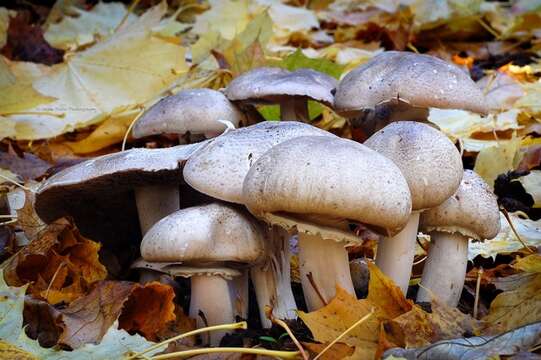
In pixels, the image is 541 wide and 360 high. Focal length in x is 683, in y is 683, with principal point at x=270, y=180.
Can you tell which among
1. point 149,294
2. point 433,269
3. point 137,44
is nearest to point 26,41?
point 137,44

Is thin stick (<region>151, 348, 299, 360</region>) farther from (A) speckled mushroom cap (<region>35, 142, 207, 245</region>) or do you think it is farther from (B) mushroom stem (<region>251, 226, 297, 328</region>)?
(A) speckled mushroom cap (<region>35, 142, 207, 245</region>)

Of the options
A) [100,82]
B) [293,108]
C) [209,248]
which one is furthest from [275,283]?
[100,82]

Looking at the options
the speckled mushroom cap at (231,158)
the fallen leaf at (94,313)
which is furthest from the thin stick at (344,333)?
the fallen leaf at (94,313)

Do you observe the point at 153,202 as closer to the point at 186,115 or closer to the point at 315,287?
the point at 186,115

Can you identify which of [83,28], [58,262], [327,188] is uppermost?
[327,188]

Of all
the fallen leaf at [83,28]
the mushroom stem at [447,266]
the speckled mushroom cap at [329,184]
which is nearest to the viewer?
the speckled mushroom cap at [329,184]

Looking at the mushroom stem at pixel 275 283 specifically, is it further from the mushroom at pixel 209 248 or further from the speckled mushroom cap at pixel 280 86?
the speckled mushroom cap at pixel 280 86
